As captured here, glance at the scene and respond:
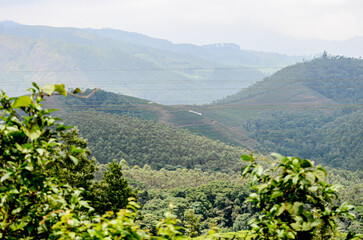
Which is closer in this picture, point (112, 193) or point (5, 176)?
point (5, 176)

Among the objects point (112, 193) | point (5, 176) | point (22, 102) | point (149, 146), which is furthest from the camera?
point (149, 146)

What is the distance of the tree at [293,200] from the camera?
8.57ft

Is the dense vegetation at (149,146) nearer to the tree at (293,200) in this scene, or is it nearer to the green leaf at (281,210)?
the tree at (293,200)

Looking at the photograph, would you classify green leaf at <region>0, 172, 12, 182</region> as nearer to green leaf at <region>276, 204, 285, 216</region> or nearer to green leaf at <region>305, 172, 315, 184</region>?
green leaf at <region>276, 204, 285, 216</region>

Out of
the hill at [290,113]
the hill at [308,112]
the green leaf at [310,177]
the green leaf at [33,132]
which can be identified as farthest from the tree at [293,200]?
the hill at [290,113]

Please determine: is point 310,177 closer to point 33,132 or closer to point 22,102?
point 33,132

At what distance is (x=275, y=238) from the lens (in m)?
2.70

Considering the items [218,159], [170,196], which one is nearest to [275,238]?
[170,196]

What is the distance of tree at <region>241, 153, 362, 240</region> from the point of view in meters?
2.61

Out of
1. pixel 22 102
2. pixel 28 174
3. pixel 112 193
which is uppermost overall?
pixel 22 102

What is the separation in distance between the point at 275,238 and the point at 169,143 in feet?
223

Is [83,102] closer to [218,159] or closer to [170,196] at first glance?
[218,159]

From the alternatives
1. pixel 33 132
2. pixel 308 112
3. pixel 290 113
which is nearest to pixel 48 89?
pixel 33 132

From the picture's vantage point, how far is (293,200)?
8.98 feet
